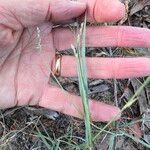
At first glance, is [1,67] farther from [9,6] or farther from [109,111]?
[109,111]

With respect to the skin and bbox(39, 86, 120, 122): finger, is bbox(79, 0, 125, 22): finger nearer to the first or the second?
the skin

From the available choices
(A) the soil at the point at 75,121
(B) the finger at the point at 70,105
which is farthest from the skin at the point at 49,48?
(A) the soil at the point at 75,121

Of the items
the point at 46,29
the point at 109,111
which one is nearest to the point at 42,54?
the point at 46,29

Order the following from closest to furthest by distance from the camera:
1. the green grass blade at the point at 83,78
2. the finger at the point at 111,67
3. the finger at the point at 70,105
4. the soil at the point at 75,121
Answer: the green grass blade at the point at 83,78 < the finger at the point at 111,67 < the finger at the point at 70,105 < the soil at the point at 75,121

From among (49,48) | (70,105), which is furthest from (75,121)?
(49,48)

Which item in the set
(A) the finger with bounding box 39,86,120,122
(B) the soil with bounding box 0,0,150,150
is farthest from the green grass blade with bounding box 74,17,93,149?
(B) the soil with bounding box 0,0,150,150

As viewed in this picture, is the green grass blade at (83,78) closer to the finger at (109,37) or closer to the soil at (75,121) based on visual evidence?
the finger at (109,37)

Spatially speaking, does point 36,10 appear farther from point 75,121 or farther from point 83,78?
point 75,121

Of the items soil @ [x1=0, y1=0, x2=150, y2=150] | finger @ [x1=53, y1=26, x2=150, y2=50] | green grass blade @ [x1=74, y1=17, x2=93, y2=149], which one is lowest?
soil @ [x1=0, y1=0, x2=150, y2=150]
